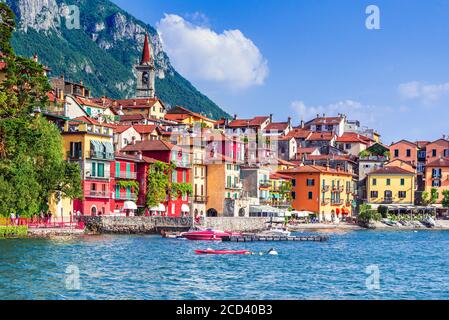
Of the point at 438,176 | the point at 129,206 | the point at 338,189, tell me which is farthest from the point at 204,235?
the point at 438,176

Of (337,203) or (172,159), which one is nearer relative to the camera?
(172,159)

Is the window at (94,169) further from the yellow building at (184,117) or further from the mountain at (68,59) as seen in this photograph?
the mountain at (68,59)

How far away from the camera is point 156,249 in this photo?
52.6m

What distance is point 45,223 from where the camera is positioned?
199ft

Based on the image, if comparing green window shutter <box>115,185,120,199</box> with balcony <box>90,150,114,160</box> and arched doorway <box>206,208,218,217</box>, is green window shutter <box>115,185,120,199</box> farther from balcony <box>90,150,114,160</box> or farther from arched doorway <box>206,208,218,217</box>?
arched doorway <box>206,208,218,217</box>

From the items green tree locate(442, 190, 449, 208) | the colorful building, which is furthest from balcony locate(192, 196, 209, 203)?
green tree locate(442, 190, 449, 208)

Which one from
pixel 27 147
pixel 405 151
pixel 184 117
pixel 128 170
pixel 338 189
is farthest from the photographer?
pixel 405 151

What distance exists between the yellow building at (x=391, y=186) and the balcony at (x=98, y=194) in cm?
5829

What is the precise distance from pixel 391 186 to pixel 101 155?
2409 inches

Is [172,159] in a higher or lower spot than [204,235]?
higher

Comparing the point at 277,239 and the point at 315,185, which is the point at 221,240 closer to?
→ the point at 277,239

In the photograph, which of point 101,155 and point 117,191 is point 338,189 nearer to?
point 117,191

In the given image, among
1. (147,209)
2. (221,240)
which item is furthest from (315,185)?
(221,240)
